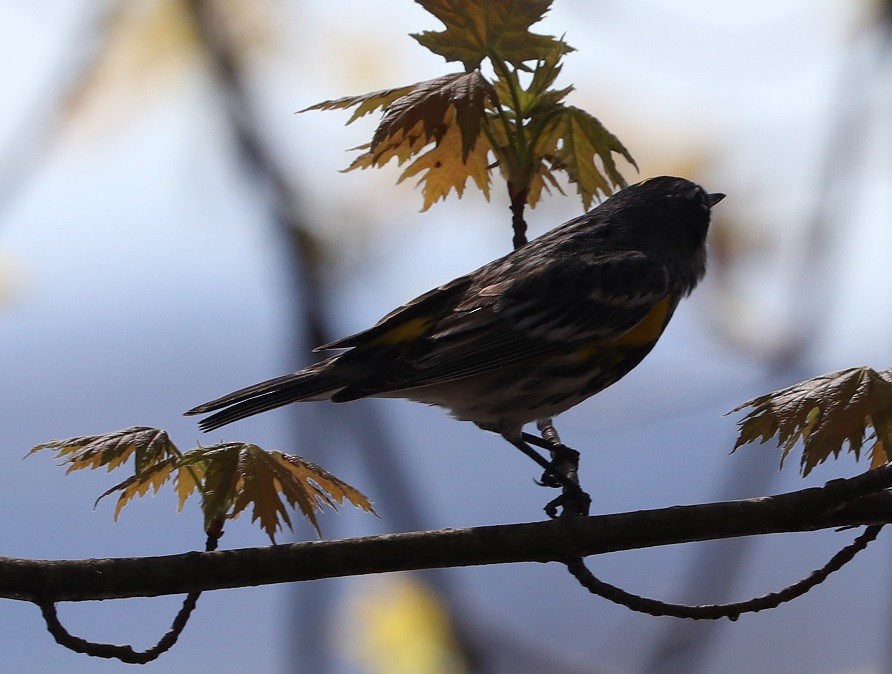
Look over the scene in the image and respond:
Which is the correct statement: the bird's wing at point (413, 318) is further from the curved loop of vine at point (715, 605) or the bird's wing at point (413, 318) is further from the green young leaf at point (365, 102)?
the curved loop of vine at point (715, 605)

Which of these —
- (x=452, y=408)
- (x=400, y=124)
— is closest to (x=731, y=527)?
(x=400, y=124)

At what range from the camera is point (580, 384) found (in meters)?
3.49

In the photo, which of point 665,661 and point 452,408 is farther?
point 452,408

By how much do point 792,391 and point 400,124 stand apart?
113 centimetres

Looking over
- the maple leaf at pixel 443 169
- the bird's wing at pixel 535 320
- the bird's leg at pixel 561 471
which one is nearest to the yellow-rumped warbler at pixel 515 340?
the bird's wing at pixel 535 320

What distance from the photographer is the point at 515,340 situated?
3.60 m

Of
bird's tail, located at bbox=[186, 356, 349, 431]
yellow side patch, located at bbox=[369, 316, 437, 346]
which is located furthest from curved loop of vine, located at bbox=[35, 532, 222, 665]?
yellow side patch, located at bbox=[369, 316, 437, 346]

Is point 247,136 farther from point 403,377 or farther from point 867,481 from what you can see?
point 867,481

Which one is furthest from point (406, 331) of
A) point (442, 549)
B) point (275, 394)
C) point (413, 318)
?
point (442, 549)

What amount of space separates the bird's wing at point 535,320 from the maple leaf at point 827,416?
4.16 ft

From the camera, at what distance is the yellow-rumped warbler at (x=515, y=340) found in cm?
338

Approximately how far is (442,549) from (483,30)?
52.8 inches

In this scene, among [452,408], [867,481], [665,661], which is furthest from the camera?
[452,408]

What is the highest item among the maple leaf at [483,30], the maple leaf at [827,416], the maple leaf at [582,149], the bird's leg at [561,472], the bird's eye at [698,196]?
the maple leaf at [483,30]
